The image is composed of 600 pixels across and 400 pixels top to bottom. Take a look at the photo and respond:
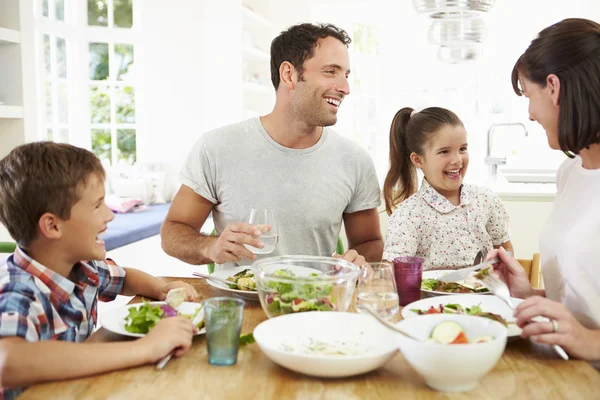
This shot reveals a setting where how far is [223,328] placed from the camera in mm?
1194

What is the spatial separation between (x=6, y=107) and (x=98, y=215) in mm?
2502

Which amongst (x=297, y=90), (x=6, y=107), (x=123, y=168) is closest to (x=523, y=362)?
(x=297, y=90)

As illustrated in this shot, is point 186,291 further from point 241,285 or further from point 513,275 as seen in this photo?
point 513,275

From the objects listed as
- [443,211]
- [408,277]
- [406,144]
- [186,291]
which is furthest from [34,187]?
[406,144]

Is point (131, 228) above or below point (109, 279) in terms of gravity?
below

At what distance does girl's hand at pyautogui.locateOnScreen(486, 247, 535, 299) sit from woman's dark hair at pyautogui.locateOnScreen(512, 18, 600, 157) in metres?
0.29

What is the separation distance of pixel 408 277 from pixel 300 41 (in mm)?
1133

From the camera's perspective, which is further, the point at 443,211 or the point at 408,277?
the point at 443,211

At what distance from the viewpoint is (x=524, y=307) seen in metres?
1.24

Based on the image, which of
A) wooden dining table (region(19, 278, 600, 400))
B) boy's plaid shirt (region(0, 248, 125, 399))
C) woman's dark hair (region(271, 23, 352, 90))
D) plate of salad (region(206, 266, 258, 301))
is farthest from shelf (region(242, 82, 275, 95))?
wooden dining table (region(19, 278, 600, 400))

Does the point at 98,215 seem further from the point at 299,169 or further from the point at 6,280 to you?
the point at 299,169

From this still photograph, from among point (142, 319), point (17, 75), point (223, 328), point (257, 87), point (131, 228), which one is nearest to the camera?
point (223, 328)

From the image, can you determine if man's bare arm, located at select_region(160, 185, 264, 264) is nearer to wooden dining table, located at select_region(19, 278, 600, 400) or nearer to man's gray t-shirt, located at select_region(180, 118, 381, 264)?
man's gray t-shirt, located at select_region(180, 118, 381, 264)

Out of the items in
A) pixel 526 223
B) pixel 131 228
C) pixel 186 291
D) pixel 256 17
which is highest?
pixel 256 17
